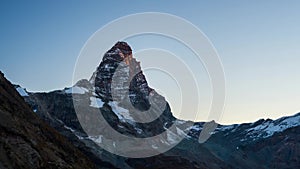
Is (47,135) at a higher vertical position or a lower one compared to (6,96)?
lower

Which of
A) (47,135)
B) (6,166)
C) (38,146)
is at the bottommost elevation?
(6,166)

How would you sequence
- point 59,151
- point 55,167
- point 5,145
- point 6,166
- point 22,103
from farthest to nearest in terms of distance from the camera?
point 22,103, point 59,151, point 55,167, point 5,145, point 6,166

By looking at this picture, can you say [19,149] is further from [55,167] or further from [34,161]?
[55,167]

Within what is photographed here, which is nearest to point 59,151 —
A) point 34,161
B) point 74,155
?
point 74,155

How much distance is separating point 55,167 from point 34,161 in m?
7.45

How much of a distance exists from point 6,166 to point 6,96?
44.1 m

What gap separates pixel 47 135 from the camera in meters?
110

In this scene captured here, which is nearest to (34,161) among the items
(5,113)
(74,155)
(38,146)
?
(38,146)

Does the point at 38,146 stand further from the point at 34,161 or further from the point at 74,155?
the point at 74,155

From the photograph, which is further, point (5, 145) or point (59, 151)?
point (59, 151)

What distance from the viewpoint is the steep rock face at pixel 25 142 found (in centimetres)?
7456

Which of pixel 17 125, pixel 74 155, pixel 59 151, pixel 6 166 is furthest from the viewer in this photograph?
pixel 74 155

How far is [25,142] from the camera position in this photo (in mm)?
83625

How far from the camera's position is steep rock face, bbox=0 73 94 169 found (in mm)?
74562
